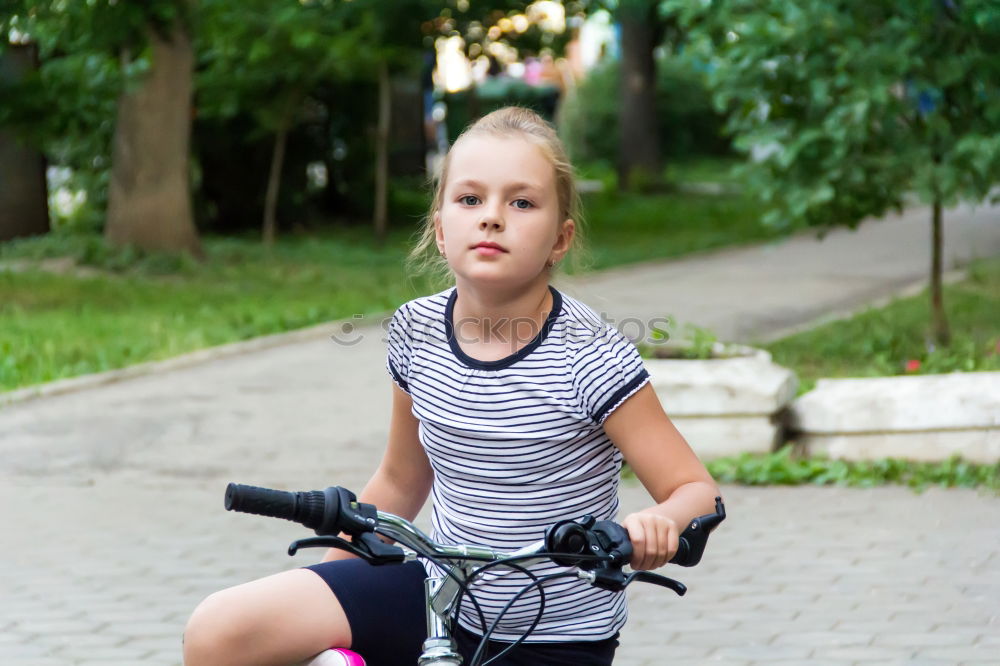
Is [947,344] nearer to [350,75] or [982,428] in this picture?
[982,428]

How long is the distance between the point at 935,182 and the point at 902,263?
817 cm

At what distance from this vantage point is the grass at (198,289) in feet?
36.0

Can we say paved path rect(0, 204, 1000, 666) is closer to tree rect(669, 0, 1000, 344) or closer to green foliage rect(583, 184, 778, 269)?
tree rect(669, 0, 1000, 344)

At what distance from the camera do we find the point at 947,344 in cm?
980

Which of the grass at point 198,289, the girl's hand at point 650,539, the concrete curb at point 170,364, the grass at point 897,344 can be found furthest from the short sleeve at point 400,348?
the concrete curb at point 170,364

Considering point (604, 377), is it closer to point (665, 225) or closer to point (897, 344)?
point (897, 344)

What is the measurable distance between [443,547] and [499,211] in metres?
0.57

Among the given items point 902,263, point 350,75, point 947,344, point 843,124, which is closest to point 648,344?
point 843,124

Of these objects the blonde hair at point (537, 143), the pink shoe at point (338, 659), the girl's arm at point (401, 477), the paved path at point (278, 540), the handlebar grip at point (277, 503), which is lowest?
the paved path at point (278, 540)

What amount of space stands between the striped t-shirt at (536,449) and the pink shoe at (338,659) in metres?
0.25

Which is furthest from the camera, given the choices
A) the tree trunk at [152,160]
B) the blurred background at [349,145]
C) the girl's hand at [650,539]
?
the tree trunk at [152,160]

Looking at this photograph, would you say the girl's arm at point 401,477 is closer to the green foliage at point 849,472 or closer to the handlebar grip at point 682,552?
the handlebar grip at point 682,552

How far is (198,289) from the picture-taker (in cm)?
1477

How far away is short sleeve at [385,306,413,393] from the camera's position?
2.71 m
